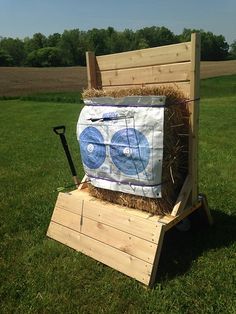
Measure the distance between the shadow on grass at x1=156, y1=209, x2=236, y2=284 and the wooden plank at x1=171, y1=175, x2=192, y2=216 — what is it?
0.47 meters

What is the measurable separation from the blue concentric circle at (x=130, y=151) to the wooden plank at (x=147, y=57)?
0.81 m

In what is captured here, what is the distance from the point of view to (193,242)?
14.2 feet

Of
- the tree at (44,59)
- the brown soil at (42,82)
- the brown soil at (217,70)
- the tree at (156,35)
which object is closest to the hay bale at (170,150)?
the brown soil at (42,82)

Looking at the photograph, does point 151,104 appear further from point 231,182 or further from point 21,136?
point 21,136

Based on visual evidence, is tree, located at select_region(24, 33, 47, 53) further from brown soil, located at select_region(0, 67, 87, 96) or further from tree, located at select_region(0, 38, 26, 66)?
brown soil, located at select_region(0, 67, 87, 96)

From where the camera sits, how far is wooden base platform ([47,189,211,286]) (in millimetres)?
3725

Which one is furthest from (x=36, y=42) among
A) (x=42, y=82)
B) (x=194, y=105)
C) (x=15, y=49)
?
(x=194, y=105)

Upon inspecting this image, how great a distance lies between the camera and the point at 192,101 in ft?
12.9

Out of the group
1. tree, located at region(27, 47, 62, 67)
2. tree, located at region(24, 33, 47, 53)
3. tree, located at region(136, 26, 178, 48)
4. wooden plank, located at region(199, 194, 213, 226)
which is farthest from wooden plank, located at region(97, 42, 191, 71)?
tree, located at region(136, 26, 178, 48)

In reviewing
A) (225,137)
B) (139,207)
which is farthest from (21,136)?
(139,207)

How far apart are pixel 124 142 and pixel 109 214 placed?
0.79m

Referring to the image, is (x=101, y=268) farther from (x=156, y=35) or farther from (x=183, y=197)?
(x=156, y=35)

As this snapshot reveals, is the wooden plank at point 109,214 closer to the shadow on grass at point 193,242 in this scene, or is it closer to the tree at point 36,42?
the shadow on grass at point 193,242

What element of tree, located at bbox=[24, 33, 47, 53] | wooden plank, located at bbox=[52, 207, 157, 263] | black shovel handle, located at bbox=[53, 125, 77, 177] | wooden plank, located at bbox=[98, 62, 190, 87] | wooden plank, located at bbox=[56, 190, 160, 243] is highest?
tree, located at bbox=[24, 33, 47, 53]
